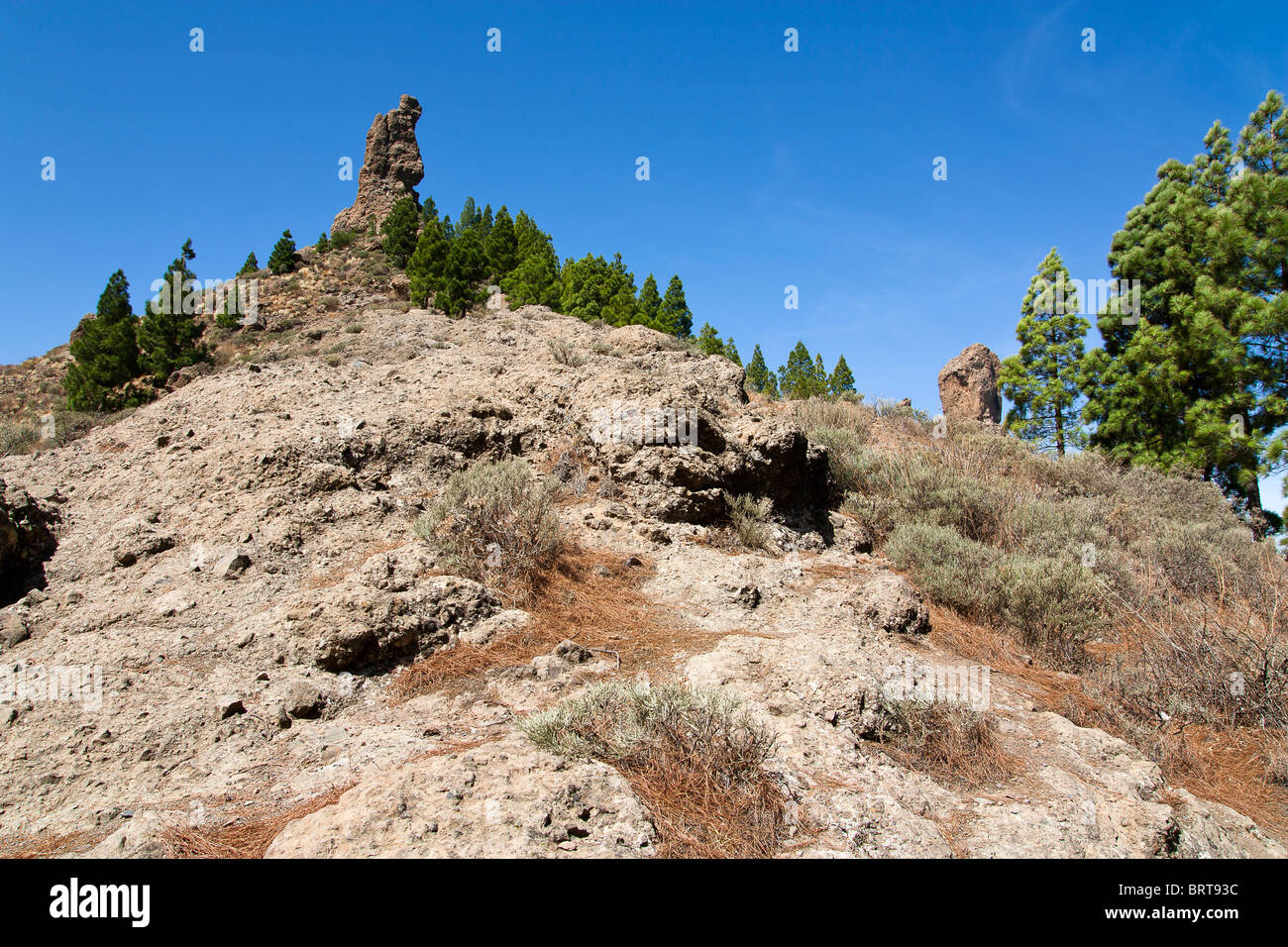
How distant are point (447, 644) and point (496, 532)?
1.24 m

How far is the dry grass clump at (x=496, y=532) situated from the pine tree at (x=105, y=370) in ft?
52.9

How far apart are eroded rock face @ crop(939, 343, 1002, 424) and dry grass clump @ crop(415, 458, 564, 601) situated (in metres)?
26.3

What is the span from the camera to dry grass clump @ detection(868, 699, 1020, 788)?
3.33 m

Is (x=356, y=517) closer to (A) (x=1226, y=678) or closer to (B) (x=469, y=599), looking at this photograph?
(B) (x=469, y=599)

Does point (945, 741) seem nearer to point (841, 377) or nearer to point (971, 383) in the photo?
point (971, 383)

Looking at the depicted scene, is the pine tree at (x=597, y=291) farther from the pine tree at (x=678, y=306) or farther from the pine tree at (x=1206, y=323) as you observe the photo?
the pine tree at (x=1206, y=323)

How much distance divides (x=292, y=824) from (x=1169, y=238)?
794 inches

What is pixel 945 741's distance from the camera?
3516 millimetres

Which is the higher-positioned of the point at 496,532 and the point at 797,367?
the point at 797,367

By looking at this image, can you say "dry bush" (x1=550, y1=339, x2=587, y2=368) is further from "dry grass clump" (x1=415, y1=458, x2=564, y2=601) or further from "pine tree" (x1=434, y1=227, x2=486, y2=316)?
"pine tree" (x1=434, y1=227, x2=486, y2=316)

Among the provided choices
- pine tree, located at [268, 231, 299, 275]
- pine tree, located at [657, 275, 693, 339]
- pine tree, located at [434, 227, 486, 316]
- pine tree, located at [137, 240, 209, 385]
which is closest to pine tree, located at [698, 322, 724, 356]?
pine tree, located at [657, 275, 693, 339]

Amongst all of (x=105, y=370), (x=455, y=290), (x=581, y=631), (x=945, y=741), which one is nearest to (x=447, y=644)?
(x=581, y=631)

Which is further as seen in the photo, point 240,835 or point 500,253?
point 500,253

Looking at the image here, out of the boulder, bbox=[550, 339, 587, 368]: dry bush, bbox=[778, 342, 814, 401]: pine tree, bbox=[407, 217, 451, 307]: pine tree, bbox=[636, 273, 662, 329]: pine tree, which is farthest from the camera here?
bbox=[778, 342, 814, 401]: pine tree
